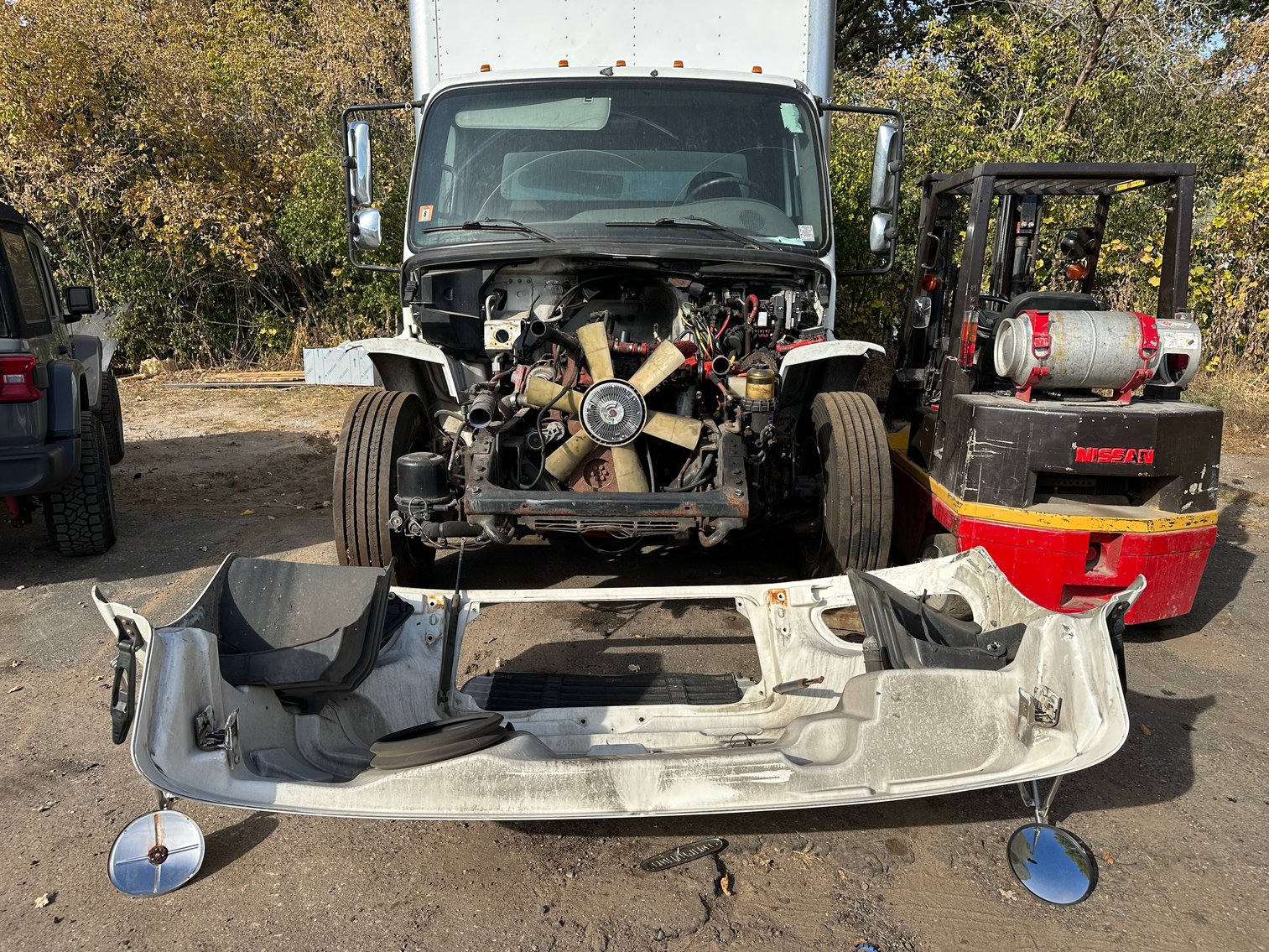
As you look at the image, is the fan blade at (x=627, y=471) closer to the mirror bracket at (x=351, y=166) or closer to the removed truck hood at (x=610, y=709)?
the removed truck hood at (x=610, y=709)

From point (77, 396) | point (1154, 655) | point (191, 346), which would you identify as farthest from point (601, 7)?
point (191, 346)

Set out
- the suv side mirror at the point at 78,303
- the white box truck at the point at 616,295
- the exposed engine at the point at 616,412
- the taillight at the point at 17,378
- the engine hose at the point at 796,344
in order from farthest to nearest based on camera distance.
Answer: the suv side mirror at the point at 78,303
the taillight at the point at 17,378
the engine hose at the point at 796,344
the white box truck at the point at 616,295
the exposed engine at the point at 616,412

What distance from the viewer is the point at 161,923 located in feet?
7.25

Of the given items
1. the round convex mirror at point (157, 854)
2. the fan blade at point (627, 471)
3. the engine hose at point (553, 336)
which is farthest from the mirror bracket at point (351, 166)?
the round convex mirror at point (157, 854)

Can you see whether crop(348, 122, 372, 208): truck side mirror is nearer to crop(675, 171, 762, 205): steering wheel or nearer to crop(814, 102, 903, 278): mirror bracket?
crop(675, 171, 762, 205): steering wheel

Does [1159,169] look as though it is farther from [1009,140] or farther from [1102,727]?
[1009,140]

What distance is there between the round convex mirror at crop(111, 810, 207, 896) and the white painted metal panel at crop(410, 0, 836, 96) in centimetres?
415

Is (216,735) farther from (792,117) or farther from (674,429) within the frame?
(792,117)

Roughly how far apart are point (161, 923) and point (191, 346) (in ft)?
39.1

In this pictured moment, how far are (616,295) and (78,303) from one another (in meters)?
3.68

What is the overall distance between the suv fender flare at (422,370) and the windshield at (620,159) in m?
0.56

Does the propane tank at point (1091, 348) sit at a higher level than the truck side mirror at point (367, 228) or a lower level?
lower

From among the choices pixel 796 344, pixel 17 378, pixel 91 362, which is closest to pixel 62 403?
pixel 17 378

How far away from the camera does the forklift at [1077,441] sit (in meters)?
3.67
